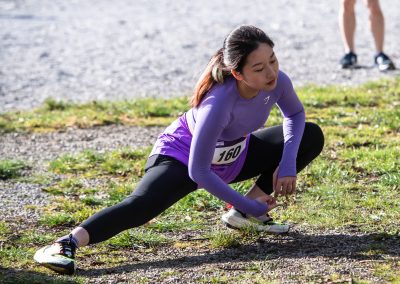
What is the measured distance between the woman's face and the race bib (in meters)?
0.47

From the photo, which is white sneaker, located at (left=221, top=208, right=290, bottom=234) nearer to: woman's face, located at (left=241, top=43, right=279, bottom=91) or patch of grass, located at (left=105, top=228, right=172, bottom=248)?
patch of grass, located at (left=105, top=228, right=172, bottom=248)

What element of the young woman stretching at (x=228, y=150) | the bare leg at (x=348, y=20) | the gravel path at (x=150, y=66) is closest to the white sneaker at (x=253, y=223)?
the young woman stretching at (x=228, y=150)

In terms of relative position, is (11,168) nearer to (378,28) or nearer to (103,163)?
(103,163)

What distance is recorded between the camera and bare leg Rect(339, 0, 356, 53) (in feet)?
36.5

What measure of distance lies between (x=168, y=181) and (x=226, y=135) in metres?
0.43

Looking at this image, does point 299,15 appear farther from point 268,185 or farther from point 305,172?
point 268,185

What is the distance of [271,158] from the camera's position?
19.0 ft

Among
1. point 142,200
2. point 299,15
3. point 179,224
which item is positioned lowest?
point 299,15

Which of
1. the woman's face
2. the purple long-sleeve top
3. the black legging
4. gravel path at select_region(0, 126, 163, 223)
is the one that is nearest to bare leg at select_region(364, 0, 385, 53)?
gravel path at select_region(0, 126, 163, 223)

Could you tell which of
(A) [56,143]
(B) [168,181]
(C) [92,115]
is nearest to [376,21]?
(C) [92,115]

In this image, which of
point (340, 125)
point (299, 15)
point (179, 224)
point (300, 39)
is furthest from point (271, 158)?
point (299, 15)

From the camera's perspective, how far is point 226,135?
547cm

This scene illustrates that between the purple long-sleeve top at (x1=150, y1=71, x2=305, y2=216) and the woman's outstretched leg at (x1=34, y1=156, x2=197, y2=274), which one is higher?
the purple long-sleeve top at (x1=150, y1=71, x2=305, y2=216)

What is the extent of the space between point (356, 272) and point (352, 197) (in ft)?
5.31
